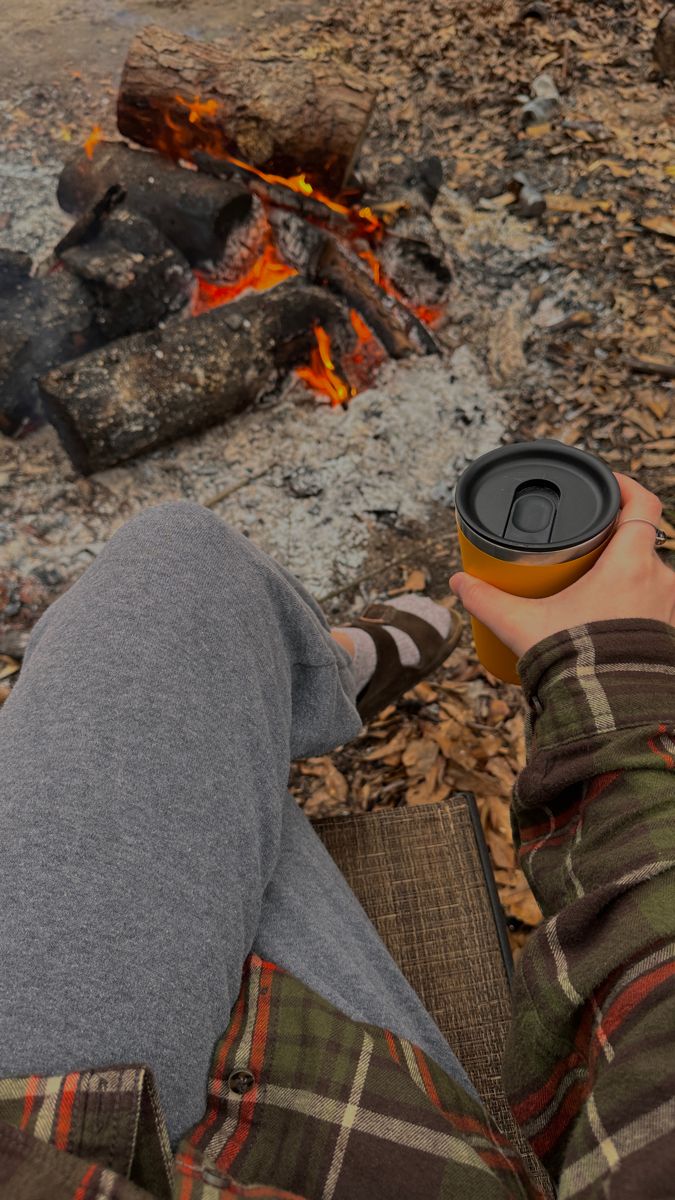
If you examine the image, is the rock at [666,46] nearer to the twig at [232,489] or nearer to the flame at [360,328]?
the flame at [360,328]

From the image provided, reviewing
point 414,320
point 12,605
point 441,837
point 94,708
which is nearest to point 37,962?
point 94,708

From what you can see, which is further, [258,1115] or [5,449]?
[5,449]

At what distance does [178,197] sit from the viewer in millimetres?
3248

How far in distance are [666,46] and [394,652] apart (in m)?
3.74

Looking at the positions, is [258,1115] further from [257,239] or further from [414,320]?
[257,239]

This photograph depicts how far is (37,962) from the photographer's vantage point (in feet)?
3.28

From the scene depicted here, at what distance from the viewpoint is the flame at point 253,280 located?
340 centimetres

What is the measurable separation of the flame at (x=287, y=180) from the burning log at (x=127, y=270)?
504 millimetres

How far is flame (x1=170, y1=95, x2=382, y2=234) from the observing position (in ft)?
11.0

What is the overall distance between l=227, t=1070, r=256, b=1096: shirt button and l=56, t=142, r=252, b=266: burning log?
9.76ft

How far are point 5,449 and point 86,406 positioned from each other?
453 millimetres

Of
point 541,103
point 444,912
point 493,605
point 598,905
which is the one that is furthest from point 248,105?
point 598,905

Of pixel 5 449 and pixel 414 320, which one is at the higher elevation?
pixel 414 320

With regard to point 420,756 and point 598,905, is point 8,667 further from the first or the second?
point 598,905
